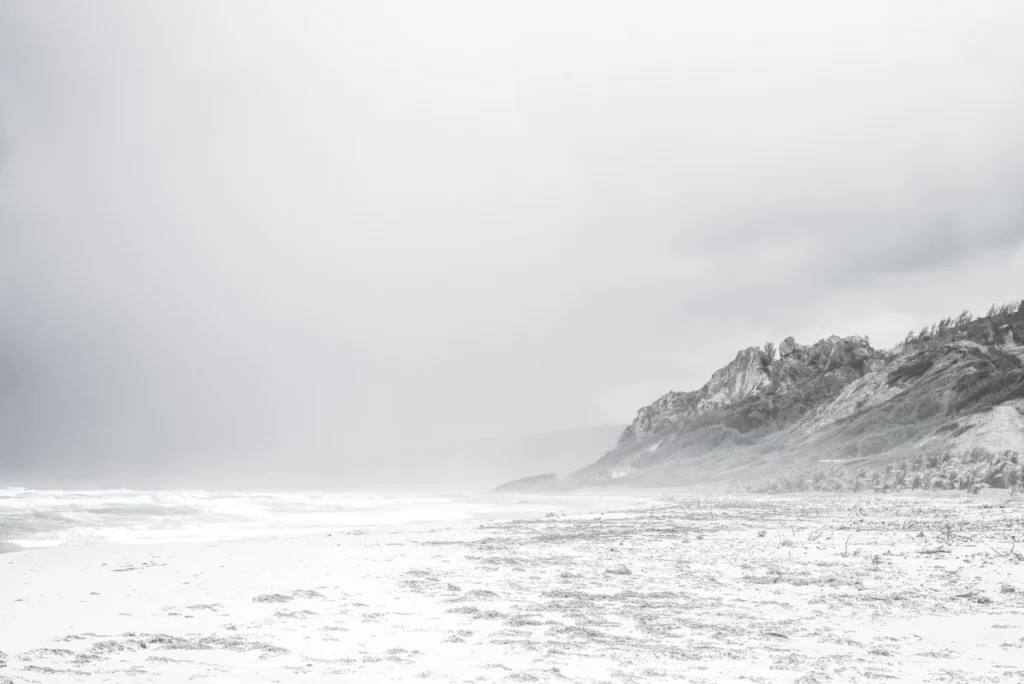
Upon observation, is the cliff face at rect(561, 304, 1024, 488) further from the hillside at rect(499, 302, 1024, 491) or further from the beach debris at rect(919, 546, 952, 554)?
the beach debris at rect(919, 546, 952, 554)

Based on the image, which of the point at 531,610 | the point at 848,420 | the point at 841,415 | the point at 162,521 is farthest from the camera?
the point at 841,415

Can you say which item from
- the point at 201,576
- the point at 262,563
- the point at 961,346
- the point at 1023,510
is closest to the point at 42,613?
the point at 201,576

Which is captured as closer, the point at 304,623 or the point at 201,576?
the point at 304,623

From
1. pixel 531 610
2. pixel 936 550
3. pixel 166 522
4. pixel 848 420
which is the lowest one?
pixel 531 610

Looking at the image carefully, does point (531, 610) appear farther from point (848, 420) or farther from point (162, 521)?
point (848, 420)

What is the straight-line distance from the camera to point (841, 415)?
91.5 metres

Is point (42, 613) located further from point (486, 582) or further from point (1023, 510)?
point (1023, 510)

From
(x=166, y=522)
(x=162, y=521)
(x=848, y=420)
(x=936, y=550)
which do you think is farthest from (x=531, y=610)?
(x=848, y=420)

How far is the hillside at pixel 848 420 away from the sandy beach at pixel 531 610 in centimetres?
3416

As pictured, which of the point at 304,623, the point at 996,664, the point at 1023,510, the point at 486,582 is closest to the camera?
the point at 996,664

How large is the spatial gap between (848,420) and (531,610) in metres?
86.0

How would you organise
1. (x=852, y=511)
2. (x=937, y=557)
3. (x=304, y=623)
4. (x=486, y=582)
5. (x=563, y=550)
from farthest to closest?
(x=852, y=511), (x=563, y=550), (x=937, y=557), (x=486, y=582), (x=304, y=623)

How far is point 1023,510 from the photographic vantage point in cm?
2866

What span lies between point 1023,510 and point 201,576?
1218 inches
